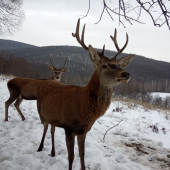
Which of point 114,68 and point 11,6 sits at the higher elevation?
point 11,6

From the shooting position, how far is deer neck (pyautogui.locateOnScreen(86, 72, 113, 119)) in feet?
7.16

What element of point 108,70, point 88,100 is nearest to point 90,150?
point 88,100

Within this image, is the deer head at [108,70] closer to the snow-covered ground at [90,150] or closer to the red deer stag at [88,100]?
the red deer stag at [88,100]

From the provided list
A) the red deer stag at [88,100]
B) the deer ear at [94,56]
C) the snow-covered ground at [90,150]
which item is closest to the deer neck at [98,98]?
the red deer stag at [88,100]

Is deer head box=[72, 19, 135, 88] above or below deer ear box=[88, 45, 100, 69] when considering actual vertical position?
below

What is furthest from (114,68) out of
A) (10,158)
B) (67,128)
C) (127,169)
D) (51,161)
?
(10,158)

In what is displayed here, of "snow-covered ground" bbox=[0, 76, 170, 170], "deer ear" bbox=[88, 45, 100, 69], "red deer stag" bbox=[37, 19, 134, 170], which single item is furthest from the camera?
"snow-covered ground" bbox=[0, 76, 170, 170]

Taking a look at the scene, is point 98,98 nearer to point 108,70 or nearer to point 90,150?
point 108,70

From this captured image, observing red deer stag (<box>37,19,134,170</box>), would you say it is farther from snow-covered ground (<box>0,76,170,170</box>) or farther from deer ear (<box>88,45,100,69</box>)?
snow-covered ground (<box>0,76,170,170</box>)

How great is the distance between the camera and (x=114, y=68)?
6.85 ft

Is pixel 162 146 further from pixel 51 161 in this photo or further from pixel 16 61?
pixel 16 61

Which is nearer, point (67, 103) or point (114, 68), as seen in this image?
point (114, 68)

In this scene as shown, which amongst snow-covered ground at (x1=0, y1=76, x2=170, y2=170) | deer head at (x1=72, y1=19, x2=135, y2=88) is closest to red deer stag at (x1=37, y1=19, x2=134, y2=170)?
deer head at (x1=72, y1=19, x2=135, y2=88)

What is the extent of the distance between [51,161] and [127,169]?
1499 millimetres
